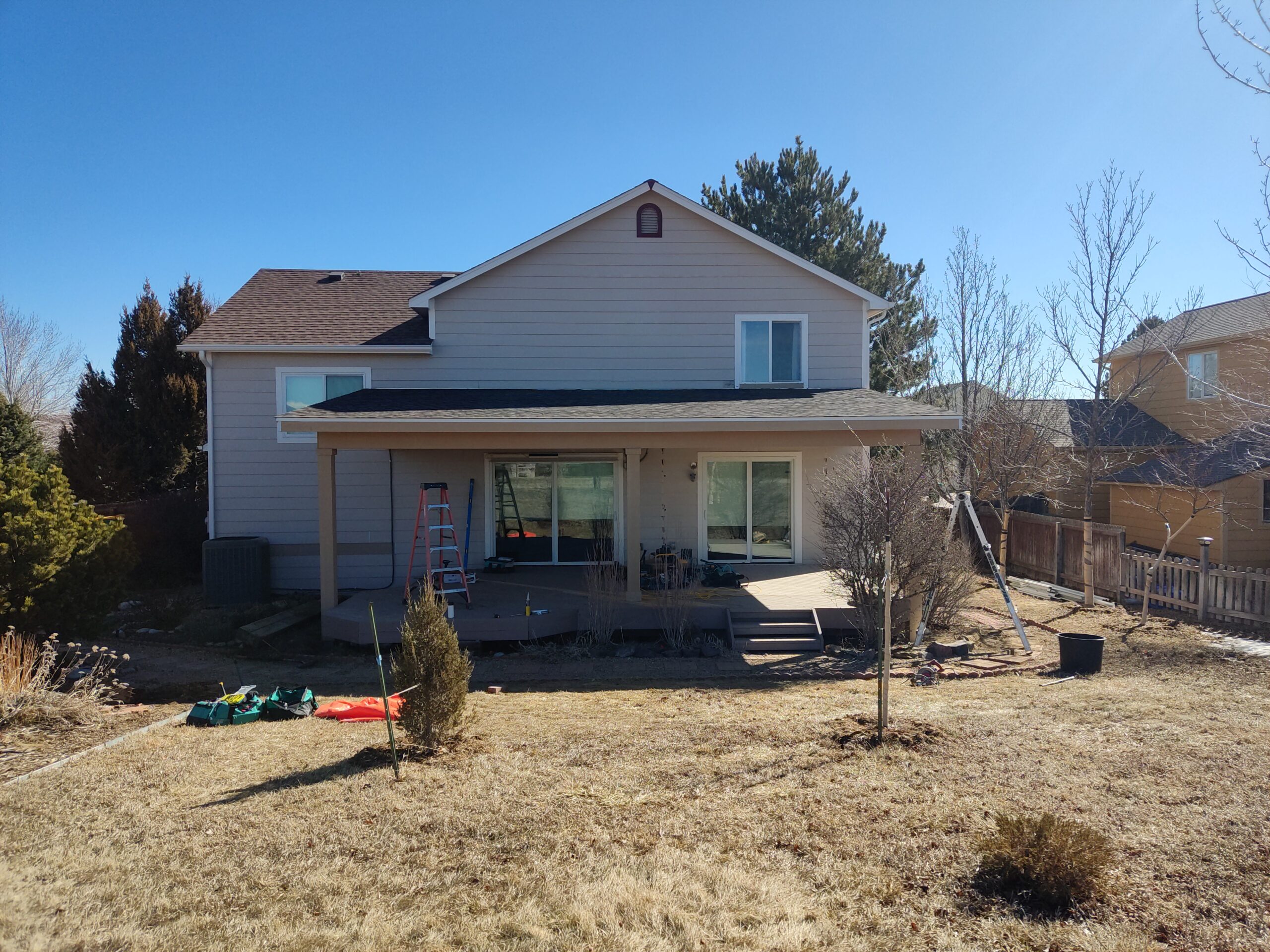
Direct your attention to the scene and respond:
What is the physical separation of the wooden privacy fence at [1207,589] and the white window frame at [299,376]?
547 inches

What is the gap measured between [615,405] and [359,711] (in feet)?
20.2

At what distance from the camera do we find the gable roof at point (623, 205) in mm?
13867

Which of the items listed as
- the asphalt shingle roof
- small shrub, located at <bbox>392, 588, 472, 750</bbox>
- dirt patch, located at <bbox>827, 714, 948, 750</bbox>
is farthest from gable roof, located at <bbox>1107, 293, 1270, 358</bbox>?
small shrub, located at <bbox>392, 588, 472, 750</bbox>

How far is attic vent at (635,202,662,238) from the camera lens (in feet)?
46.9

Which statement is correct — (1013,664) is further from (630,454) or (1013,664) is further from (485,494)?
(485,494)

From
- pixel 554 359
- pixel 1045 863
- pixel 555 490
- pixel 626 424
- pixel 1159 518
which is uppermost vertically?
pixel 554 359

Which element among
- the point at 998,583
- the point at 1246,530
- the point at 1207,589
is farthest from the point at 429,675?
the point at 1246,530

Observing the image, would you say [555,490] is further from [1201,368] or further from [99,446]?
[1201,368]

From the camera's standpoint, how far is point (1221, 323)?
21172 millimetres

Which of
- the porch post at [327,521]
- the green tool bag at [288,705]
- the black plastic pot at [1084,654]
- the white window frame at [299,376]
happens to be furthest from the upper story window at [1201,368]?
the green tool bag at [288,705]

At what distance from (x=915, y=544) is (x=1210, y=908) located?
6.47m

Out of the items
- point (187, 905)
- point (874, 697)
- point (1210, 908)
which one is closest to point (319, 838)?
point (187, 905)

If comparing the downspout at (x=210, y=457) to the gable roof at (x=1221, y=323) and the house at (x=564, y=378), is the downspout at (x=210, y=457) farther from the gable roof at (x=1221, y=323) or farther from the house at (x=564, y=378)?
the gable roof at (x=1221, y=323)

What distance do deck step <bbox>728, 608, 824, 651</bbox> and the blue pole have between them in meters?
4.69
